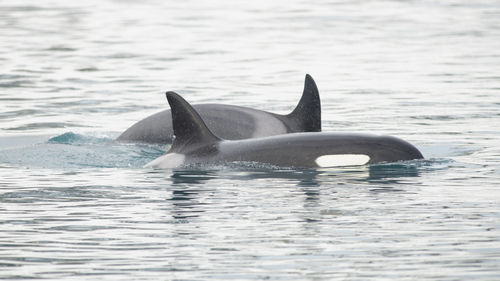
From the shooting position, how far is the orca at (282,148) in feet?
39.3

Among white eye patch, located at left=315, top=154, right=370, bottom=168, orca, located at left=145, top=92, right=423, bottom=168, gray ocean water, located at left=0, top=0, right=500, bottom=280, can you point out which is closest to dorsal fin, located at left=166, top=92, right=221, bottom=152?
orca, located at left=145, top=92, right=423, bottom=168

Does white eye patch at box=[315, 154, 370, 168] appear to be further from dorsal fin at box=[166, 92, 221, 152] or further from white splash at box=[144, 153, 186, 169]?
white splash at box=[144, 153, 186, 169]

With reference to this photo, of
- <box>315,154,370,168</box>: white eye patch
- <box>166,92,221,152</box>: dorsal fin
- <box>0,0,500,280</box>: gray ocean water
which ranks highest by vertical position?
<box>166,92,221,152</box>: dorsal fin

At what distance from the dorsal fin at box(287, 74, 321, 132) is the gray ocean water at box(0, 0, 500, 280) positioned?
1280 millimetres

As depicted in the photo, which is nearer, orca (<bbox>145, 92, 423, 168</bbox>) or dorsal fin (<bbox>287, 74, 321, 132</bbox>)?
orca (<bbox>145, 92, 423, 168</bbox>)

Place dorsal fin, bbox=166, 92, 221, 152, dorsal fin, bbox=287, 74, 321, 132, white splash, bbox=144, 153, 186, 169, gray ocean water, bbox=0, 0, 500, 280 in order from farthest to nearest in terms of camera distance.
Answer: dorsal fin, bbox=287, 74, 321, 132 < white splash, bbox=144, 153, 186, 169 < dorsal fin, bbox=166, 92, 221, 152 < gray ocean water, bbox=0, 0, 500, 280

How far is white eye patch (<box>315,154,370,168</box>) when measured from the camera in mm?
11945

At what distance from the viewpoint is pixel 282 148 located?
12.2 metres

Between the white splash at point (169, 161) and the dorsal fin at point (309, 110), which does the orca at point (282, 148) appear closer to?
the white splash at point (169, 161)

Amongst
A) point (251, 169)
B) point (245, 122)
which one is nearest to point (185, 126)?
point (251, 169)

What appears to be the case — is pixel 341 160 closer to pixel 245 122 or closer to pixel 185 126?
pixel 185 126

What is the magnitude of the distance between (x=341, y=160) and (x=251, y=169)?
0.87 metres

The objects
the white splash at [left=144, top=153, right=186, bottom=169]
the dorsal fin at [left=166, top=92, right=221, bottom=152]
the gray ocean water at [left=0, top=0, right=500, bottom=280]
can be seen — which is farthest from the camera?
the white splash at [left=144, top=153, right=186, bottom=169]

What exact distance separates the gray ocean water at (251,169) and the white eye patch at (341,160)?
80mm
